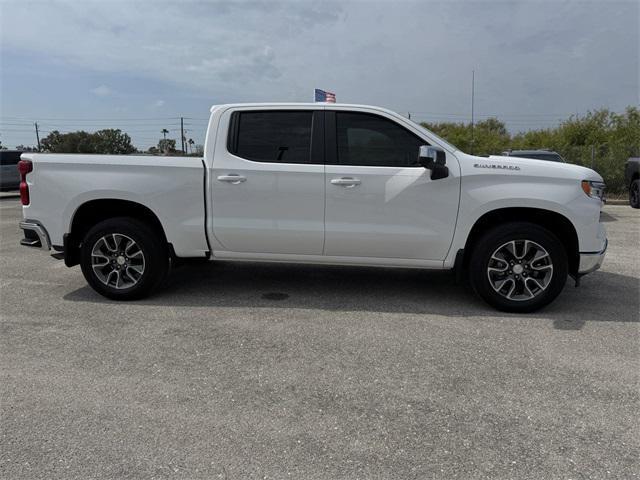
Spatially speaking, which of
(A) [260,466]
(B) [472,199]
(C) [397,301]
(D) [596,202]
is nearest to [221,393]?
(A) [260,466]

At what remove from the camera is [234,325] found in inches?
180

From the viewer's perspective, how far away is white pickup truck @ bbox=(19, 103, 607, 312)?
4.78m

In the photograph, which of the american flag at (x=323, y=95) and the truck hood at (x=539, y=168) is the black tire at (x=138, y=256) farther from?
the american flag at (x=323, y=95)

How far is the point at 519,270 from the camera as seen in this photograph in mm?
4836

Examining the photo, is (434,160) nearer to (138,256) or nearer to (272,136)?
(272,136)

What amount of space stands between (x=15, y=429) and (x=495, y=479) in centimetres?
260

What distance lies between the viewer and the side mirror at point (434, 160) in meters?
4.57

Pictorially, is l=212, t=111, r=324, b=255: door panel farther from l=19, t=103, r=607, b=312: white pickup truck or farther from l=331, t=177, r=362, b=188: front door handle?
l=331, t=177, r=362, b=188: front door handle

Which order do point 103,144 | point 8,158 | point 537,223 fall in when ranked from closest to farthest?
1. point 537,223
2. point 8,158
3. point 103,144

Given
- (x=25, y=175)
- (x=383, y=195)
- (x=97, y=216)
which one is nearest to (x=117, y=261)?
(x=97, y=216)

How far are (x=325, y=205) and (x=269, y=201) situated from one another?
0.54m

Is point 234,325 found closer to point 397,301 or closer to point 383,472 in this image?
point 397,301

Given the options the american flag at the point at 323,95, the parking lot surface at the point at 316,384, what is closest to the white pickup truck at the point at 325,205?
the parking lot surface at the point at 316,384

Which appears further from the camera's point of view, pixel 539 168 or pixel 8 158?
pixel 8 158
